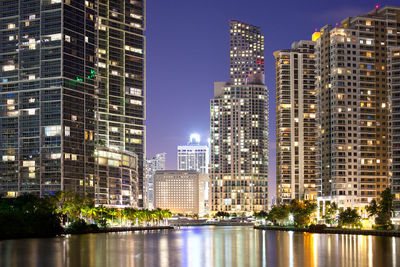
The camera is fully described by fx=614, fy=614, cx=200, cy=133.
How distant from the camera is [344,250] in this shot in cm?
11775

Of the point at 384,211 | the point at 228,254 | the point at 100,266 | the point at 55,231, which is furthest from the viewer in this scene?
the point at 384,211

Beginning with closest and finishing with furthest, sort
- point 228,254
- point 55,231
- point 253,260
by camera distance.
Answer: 1. point 253,260
2. point 228,254
3. point 55,231

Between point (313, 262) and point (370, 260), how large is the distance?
9.16 metres

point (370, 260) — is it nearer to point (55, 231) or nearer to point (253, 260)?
point (253, 260)

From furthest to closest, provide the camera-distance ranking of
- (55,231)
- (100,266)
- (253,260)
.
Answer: (55,231) → (253,260) → (100,266)

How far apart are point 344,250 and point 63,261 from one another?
54.2m

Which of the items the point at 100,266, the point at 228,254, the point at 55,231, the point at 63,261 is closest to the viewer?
the point at 100,266

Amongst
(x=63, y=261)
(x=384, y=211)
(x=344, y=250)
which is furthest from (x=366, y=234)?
(x=63, y=261)

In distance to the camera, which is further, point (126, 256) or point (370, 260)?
point (126, 256)

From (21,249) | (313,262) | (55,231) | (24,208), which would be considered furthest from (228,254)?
(24,208)

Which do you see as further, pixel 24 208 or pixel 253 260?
pixel 24 208

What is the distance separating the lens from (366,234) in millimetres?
190750

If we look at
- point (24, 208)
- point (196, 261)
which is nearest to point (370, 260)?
point (196, 261)

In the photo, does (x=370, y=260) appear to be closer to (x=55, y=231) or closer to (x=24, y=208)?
(x=55, y=231)
